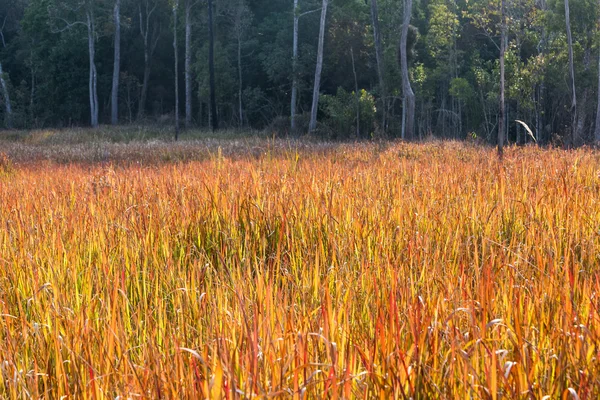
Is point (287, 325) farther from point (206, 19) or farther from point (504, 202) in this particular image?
point (206, 19)

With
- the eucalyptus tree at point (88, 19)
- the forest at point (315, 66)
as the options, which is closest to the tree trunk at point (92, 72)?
the eucalyptus tree at point (88, 19)

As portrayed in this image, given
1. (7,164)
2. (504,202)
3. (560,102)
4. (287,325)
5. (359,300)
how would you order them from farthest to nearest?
(560,102) < (7,164) < (504,202) < (359,300) < (287,325)

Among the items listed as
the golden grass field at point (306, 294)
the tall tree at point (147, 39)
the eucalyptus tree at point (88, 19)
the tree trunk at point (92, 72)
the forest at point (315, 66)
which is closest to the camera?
the golden grass field at point (306, 294)

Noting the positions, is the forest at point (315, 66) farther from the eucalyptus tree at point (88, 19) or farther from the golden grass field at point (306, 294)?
the golden grass field at point (306, 294)

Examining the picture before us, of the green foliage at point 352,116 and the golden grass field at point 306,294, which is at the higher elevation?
the green foliage at point 352,116

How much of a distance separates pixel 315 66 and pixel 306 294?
35.9 meters

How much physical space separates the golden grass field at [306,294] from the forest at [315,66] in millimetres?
19873

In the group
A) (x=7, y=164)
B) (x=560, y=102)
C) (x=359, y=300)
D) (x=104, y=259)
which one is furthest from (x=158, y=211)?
(x=560, y=102)

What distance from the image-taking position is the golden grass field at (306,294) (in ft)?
5.21

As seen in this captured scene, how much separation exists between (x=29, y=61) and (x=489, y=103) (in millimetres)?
32400

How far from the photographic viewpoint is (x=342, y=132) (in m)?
27.8

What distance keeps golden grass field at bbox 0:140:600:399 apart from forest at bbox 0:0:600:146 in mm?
19873

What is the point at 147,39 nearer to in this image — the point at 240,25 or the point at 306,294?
the point at 240,25

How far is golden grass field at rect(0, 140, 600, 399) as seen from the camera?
1.59 meters
